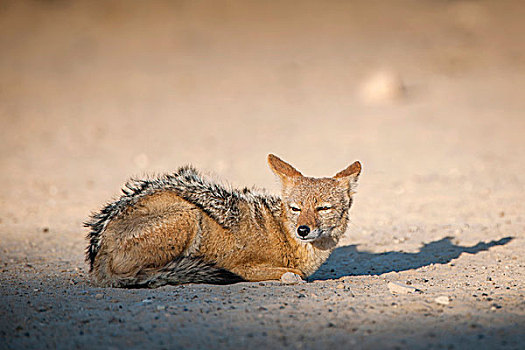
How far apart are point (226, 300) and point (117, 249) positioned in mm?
1527

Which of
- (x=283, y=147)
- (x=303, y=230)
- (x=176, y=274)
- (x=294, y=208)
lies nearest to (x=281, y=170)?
(x=294, y=208)

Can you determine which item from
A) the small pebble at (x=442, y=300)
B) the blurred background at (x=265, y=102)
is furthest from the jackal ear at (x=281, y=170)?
the blurred background at (x=265, y=102)

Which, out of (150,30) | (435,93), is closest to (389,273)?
(435,93)

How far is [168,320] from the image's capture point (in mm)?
5125

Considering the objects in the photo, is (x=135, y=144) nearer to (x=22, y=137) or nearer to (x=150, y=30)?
(x=22, y=137)

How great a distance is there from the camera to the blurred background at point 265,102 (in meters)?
14.0

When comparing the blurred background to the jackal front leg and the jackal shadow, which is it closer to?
the jackal shadow

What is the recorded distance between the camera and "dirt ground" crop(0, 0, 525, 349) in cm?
518

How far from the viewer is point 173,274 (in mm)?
6477

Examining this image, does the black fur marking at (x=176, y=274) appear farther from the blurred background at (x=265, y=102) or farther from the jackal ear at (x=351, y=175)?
the blurred background at (x=265, y=102)

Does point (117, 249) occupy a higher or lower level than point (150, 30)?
lower

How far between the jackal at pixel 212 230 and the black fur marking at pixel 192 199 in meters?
0.01

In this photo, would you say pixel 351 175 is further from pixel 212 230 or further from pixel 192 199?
pixel 192 199

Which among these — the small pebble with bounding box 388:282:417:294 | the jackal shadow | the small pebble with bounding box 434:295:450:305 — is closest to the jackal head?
the jackal shadow
